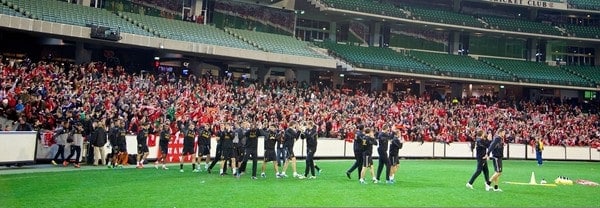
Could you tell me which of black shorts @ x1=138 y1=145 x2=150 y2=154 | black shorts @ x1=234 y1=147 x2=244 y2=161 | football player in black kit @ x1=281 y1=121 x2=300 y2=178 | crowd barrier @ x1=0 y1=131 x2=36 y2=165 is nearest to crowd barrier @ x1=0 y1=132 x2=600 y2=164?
crowd barrier @ x1=0 y1=131 x2=36 y2=165

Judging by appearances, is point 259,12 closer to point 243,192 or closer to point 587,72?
point 587,72

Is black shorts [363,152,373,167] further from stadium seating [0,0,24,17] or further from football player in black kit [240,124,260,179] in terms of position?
stadium seating [0,0,24,17]

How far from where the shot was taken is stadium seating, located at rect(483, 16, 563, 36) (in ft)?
182

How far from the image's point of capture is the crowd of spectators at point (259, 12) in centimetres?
4812

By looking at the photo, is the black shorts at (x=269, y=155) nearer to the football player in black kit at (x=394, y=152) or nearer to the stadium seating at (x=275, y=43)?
the football player in black kit at (x=394, y=152)

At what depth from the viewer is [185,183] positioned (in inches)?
684

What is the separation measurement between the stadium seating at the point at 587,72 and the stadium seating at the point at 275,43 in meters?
28.3

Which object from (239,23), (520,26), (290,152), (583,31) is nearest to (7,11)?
(239,23)

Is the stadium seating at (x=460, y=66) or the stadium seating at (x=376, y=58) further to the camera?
the stadium seating at (x=460, y=66)

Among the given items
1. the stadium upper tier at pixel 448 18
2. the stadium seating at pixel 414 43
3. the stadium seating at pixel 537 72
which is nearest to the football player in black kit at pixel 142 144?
the stadium upper tier at pixel 448 18

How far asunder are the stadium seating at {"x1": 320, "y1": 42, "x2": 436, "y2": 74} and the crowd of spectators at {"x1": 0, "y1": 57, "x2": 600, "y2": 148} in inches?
96.0

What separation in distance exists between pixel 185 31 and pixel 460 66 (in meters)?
26.9

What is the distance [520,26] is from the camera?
56.1 m

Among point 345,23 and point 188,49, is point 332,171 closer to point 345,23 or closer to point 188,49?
point 188,49
